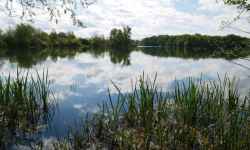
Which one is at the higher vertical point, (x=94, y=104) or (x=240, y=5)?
(x=240, y=5)

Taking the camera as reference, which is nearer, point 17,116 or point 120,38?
point 17,116

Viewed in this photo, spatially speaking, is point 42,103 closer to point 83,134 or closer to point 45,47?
point 83,134

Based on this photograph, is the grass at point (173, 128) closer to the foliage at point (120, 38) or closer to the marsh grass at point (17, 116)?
the marsh grass at point (17, 116)

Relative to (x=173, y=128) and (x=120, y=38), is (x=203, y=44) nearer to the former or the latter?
(x=120, y=38)

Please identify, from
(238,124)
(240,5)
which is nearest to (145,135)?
(238,124)

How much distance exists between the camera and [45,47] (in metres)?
70.6

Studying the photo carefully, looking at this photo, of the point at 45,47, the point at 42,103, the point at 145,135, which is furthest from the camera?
the point at 45,47

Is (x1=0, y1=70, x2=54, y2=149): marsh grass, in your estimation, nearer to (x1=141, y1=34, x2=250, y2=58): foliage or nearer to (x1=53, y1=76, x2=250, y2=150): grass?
(x1=53, y1=76, x2=250, y2=150): grass

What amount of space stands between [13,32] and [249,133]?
5952 cm

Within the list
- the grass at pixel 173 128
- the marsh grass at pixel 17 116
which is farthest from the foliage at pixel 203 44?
the marsh grass at pixel 17 116

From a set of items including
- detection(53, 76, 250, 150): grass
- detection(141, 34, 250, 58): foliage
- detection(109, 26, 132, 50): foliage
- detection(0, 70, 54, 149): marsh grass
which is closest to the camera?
detection(141, 34, 250, 58): foliage

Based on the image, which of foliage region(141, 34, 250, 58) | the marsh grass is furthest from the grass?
the marsh grass

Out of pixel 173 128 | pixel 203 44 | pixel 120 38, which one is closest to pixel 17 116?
pixel 173 128

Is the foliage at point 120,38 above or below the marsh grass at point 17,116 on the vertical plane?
above
